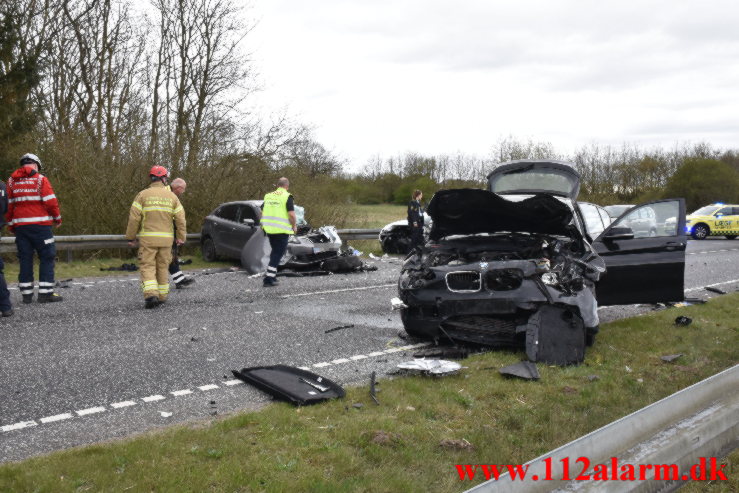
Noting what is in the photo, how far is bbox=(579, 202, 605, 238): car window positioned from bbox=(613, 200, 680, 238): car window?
1468 mm

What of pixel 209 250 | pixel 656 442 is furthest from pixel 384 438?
pixel 209 250

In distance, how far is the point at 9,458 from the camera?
3785 millimetres

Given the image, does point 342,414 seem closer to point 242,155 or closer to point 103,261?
point 103,261

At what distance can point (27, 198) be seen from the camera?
8945 millimetres

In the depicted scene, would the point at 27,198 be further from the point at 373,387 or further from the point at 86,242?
the point at 373,387

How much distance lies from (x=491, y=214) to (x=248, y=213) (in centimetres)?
813

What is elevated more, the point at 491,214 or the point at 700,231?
the point at 491,214

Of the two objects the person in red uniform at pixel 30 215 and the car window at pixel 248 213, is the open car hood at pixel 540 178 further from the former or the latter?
the person in red uniform at pixel 30 215

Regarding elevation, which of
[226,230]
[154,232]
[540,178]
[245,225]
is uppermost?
[540,178]

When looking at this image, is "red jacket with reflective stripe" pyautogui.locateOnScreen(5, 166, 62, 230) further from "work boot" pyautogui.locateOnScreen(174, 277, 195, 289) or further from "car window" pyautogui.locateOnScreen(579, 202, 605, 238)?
"car window" pyautogui.locateOnScreen(579, 202, 605, 238)

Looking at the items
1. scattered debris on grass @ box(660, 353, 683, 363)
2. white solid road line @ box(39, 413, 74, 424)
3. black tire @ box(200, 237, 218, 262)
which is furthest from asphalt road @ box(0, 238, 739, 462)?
black tire @ box(200, 237, 218, 262)

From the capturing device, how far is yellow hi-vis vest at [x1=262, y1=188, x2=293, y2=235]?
1138 centimetres

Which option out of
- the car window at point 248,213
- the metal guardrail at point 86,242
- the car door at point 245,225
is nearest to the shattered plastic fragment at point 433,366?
the car door at point 245,225

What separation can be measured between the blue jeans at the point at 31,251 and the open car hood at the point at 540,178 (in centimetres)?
636
